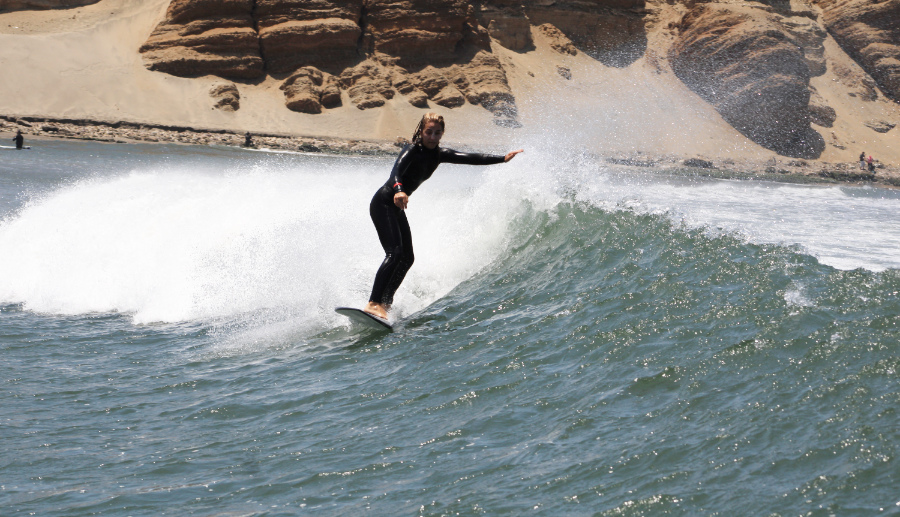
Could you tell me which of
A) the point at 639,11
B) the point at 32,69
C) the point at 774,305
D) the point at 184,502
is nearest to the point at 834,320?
the point at 774,305

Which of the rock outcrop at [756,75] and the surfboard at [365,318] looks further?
the rock outcrop at [756,75]

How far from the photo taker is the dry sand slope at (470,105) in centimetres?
4631

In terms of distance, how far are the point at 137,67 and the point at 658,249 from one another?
4842 centimetres

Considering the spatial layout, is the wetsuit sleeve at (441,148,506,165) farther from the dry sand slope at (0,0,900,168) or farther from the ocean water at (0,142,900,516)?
the dry sand slope at (0,0,900,168)

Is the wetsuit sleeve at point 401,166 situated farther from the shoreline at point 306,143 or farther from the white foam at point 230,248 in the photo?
the shoreline at point 306,143

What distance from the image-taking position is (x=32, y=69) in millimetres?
46281

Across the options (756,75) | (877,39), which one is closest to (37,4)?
(756,75)

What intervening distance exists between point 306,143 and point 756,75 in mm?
31009

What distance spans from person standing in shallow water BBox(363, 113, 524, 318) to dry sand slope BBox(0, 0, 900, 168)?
128 feet

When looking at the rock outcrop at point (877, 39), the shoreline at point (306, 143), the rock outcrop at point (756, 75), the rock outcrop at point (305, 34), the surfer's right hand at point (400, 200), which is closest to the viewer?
the surfer's right hand at point (400, 200)

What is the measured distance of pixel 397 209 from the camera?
6.84 meters

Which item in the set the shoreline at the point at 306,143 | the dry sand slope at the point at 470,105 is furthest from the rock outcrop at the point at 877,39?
the shoreline at the point at 306,143

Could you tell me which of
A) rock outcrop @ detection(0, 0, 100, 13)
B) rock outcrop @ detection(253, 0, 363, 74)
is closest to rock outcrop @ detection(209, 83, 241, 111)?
rock outcrop @ detection(253, 0, 363, 74)

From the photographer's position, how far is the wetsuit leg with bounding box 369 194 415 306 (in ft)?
22.0
